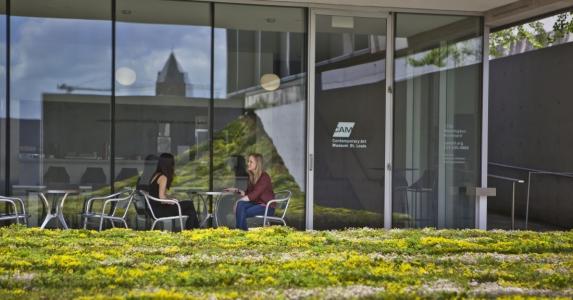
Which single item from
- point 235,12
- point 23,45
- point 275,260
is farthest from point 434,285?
point 23,45

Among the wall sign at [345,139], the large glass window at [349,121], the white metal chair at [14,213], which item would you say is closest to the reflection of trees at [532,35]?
the large glass window at [349,121]

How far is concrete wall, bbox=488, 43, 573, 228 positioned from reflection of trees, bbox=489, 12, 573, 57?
323 mm

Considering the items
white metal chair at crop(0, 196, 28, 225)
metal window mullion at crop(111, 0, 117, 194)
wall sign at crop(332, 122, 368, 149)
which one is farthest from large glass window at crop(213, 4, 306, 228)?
white metal chair at crop(0, 196, 28, 225)

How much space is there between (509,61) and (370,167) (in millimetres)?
6636

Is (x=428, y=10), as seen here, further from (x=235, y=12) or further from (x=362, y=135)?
(x=235, y=12)

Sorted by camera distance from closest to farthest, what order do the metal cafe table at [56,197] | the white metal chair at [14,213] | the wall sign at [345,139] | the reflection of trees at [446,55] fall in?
1. the white metal chair at [14,213]
2. the metal cafe table at [56,197]
3. the wall sign at [345,139]
4. the reflection of trees at [446,55]

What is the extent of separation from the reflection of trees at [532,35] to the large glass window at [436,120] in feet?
5.18

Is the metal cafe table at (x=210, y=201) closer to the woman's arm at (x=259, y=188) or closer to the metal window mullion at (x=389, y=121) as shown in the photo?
the woman's arm at (x=259, y=188)

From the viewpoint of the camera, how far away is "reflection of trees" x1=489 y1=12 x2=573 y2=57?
1368 cm

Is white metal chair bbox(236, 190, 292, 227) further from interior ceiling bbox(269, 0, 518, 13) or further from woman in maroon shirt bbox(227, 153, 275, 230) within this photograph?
interior ceiling bbox(269, 0, 518, 13)

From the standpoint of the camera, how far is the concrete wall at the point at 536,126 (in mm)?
14977

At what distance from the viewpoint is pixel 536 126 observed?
52.9ft

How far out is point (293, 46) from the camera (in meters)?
11.6

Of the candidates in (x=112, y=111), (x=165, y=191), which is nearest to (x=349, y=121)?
(x=165, y=191)
